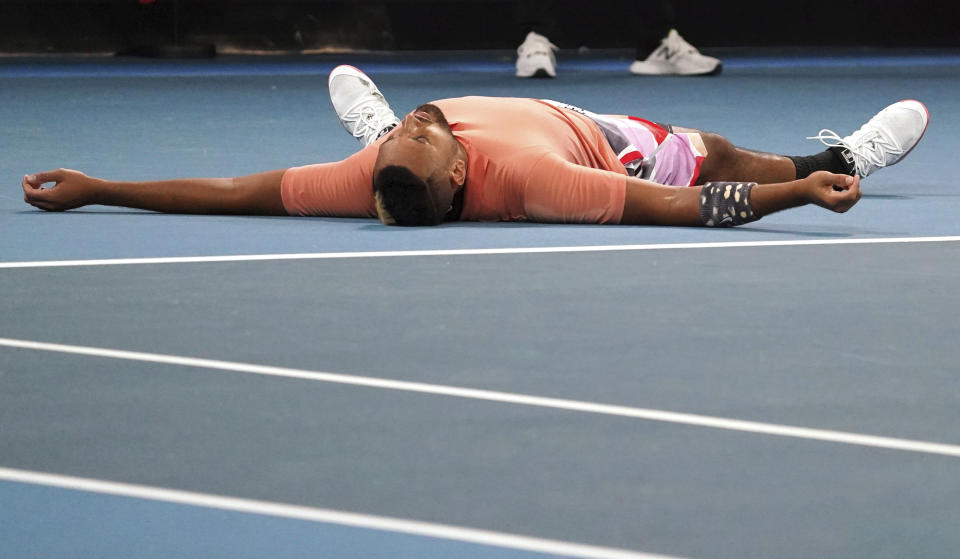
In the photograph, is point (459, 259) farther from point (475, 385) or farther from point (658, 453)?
point (658, 453)

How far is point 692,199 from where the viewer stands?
160 inches

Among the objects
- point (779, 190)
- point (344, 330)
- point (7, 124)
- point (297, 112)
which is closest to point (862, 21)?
point (297, 112)

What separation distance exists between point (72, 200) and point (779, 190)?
6.21ft

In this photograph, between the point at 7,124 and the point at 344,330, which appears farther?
the point at 7,124

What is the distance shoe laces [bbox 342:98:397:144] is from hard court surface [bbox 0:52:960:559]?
0.55 metres

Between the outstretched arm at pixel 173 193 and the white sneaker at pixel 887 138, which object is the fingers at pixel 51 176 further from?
the white sneaker at pixel 887 138

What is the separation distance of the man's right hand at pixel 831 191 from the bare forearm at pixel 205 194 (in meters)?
1.44

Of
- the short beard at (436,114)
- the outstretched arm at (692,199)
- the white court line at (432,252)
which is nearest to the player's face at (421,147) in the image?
the short beard at (436,114)

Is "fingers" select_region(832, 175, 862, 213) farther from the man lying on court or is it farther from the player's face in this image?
the player's face

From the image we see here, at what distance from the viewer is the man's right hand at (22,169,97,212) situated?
14.6 ft

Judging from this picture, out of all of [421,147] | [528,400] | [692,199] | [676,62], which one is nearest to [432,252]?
[421,147]

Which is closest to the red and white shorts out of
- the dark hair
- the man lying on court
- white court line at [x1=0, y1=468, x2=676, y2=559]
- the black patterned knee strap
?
the man lying on court

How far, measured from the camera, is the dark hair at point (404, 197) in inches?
157

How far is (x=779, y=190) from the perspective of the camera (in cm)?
386
